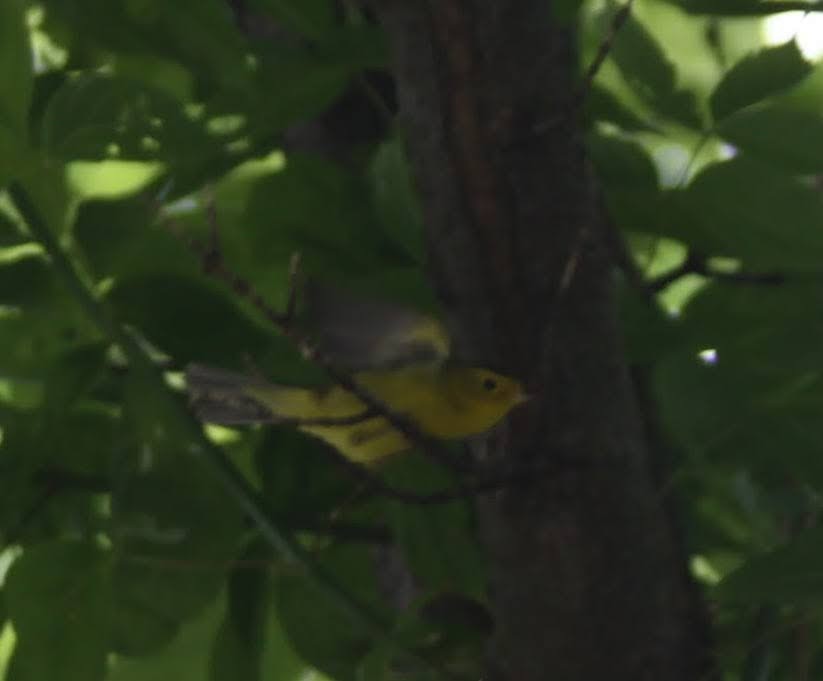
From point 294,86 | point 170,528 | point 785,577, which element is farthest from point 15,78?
point 785,577

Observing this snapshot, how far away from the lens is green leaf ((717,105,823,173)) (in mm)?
696

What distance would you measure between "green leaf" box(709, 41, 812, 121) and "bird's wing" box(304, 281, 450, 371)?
0.17m

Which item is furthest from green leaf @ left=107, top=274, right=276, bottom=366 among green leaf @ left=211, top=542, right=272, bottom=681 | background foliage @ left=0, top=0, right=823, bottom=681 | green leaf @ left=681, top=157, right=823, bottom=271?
green leaf @ left=681, top=157, right=823, bottom=271

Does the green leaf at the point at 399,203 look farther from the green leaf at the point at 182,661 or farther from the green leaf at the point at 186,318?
the green leaf at the point at 182,661

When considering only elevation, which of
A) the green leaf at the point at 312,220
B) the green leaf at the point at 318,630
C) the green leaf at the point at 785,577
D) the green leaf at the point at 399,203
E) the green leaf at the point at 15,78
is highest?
the green leaf at the point at 15,78

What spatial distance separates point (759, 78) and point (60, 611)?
40cm

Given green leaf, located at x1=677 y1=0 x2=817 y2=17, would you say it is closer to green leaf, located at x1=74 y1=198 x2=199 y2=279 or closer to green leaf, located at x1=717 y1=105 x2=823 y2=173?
green leaf, located at x1=717 y1=105 x2=823 y2=173

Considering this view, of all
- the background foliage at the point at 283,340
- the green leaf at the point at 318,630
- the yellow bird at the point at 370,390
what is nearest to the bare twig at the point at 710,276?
the background foliage at the point at 283,340

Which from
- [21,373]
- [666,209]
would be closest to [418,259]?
[666,209]

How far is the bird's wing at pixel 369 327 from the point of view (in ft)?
2.32

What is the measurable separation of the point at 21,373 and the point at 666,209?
338mm

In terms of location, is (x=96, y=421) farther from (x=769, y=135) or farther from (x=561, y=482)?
(x=769, y=135)

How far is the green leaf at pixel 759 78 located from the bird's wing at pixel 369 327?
0.56 ft

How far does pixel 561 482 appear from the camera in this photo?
0.69 meters
